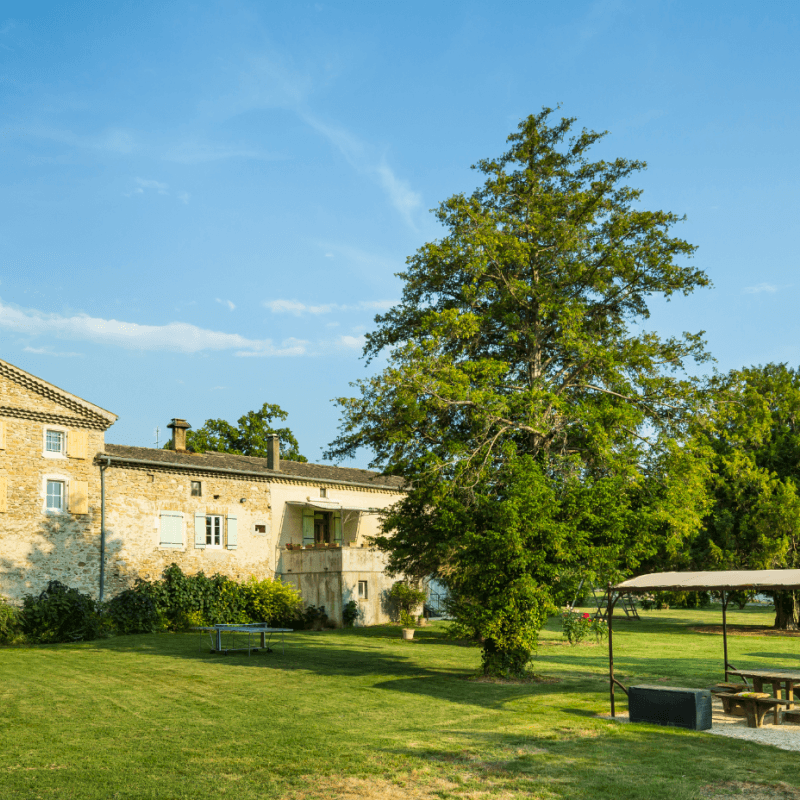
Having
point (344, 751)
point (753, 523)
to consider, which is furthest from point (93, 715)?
point (753, 523)

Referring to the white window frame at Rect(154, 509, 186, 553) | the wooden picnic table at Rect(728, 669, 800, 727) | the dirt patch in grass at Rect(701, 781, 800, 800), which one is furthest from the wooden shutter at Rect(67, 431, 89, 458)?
the dirt patch in grass at Rect(701, 781, 800, 800)

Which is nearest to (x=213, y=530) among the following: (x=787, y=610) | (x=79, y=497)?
(x=79, y=497)

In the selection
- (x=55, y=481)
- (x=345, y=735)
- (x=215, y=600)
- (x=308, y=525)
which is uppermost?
(x=55, y=481)

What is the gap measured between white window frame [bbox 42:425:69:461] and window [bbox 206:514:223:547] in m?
6.47

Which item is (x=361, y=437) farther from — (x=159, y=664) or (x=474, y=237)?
(x=159, y=664)

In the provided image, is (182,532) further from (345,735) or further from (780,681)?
(780,681)

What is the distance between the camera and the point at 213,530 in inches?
1314

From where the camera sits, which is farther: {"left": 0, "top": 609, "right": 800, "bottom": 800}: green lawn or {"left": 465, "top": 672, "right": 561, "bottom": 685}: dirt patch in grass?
{"left": 465, "top": 672, "right": 561, "bottom": 685}: dirt patch in grass

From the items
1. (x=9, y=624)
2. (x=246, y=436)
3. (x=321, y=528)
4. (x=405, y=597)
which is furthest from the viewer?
(x=246, y=436)

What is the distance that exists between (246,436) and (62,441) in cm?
2475

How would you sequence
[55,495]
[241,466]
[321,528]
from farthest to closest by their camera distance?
[321,528]
[241,466]
[55,495]

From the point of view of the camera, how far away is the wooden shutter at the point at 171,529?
31703 mm

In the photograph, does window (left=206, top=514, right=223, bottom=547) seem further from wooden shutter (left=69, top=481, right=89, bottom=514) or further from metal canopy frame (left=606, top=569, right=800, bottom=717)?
metal canopy frame (left=606, top=569, right=800, bottom=717)

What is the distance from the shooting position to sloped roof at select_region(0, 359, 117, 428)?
2831cm
